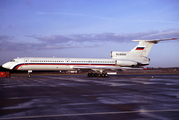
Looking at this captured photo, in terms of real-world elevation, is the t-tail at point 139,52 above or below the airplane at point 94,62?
above

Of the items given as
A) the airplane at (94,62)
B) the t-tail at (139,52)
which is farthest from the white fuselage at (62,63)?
the t-tail at (139,52)

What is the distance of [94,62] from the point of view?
3638cm

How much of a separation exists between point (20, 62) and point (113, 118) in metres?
29.7

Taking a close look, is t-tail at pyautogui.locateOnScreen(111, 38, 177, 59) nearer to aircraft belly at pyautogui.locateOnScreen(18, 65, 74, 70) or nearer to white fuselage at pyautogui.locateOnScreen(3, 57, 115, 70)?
white fuselage at pyautogui.locateOnScreen(3, 57, 115, 70)

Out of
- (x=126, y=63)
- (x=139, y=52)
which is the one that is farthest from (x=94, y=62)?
(x=139, y=52)

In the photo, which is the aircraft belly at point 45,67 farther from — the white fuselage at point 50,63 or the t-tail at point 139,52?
the t-tail at point 139,52

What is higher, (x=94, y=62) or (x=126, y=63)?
(x=94, y=62)

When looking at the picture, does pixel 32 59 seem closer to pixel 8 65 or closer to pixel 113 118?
pixel 8 65

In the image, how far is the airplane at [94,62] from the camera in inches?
1325

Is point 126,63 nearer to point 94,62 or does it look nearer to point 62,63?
point 94,62

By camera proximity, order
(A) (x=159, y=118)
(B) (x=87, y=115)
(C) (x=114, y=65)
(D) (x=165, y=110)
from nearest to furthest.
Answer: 1. (A) (x=159, y=118)
2. (B) (x=87, y=115)
3. (D) (x=165, y=110)
4. (C) (x=114, y=65)

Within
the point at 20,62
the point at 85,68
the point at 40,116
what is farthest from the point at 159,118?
the point at 20,62

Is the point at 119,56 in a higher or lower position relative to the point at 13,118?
higher

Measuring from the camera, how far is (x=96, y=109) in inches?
318
